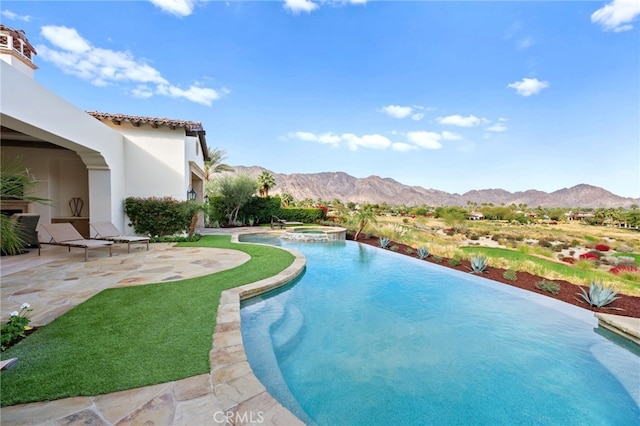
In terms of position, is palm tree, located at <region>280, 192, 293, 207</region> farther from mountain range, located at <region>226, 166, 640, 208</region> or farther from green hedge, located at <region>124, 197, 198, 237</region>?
mountain range, located at <region>226, 166, 640, 208</region>

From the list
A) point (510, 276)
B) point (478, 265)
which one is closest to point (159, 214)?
point (478, 265)

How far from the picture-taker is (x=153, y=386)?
2.35 meters

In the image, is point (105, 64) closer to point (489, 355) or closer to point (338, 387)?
point (338, 387)

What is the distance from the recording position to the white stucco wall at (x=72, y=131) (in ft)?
16.8

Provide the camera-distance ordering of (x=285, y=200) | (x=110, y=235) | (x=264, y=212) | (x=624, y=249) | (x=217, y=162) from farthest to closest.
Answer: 1. (x=285, y=200)
2. (x=217, y=162)
3. (x=264, y=212)
4. (x=624, y=249)
5. (x=110, y=235)

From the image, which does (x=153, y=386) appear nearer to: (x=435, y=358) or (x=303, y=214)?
(x=435, y=358)

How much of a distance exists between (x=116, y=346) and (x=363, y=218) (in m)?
13.7

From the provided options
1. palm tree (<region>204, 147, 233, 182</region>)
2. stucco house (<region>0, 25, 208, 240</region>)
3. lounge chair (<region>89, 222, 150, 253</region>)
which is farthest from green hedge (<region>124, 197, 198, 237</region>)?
palm tree (<region>204, 147, 233, 182</region>)

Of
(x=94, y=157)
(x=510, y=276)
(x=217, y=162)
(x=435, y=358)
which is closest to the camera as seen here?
(x=435, y=358)

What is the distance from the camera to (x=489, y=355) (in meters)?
3.86

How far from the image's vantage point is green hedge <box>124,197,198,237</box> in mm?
10930

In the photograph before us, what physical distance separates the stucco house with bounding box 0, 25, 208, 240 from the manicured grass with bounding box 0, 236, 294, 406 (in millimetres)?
5378

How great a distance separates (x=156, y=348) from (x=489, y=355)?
4.44 metres

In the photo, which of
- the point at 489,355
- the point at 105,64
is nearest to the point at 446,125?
the point at 105,64
